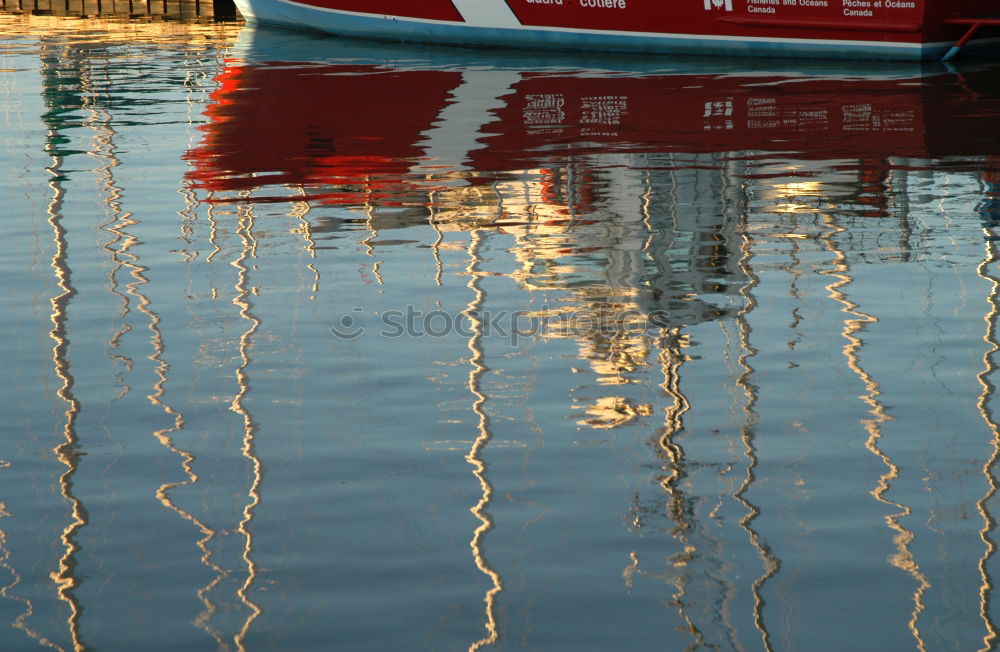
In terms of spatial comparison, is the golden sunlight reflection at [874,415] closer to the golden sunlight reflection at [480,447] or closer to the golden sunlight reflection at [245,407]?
the golden sunlight reflection at [480,447]

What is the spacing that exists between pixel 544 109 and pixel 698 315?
13244 millimetres

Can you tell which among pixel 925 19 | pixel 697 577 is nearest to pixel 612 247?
pixel 697 577

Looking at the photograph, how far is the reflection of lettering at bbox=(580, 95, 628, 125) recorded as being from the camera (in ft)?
70.3

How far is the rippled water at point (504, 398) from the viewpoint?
19.0 ft

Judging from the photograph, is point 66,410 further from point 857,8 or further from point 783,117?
point 857,8

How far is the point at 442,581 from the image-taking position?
19.6ft

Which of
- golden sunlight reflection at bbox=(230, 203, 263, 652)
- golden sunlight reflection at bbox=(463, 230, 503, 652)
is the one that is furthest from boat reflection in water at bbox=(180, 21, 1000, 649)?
golden sunlight reflection at bbox=(230, 203, 263, 652)

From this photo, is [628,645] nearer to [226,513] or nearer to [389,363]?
[226,513]

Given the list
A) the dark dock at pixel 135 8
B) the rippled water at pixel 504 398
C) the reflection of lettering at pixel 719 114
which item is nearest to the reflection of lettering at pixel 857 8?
the reflection of lettering at pixel 719 114

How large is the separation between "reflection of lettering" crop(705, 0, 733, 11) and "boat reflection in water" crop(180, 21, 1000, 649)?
281 inches

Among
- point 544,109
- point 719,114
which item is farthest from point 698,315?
point 544,109

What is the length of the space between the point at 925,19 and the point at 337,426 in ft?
76.7

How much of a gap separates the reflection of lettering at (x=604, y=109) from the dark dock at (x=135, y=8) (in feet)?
77.1

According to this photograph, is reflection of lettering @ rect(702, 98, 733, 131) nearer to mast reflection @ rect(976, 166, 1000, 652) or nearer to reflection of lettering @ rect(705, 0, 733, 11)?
mast reflection @ rect(976, 166, 1000, 652)
